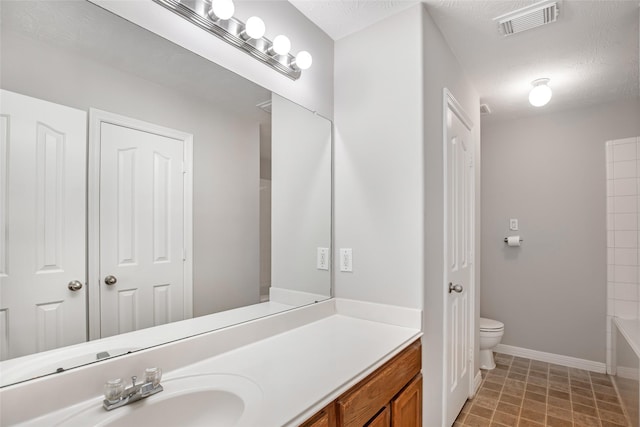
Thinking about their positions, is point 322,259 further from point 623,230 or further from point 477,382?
point 623,230

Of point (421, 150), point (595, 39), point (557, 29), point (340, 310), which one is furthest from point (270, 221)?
point (595, 39)

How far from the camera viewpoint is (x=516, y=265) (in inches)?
129

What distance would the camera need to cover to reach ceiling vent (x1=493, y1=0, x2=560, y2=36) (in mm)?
1633

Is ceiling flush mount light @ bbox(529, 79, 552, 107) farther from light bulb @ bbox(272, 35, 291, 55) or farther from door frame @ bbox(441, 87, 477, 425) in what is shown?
light bulb @ bbox(272, 35, 291, 55)

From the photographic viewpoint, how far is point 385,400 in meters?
1.24

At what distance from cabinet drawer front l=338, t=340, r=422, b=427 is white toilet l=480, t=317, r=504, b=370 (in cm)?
169

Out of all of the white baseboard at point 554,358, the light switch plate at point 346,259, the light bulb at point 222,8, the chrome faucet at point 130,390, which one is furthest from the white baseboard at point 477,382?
the light bulb at point 222,8

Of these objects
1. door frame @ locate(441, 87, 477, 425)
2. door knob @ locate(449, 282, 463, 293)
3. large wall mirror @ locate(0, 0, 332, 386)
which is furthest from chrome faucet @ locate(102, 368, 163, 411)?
door knob @ locate(449, 282, 463, 293)

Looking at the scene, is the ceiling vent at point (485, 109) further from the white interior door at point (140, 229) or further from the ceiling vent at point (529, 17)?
the white interior door at point (140, 229)

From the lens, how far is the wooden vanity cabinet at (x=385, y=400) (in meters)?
0.99

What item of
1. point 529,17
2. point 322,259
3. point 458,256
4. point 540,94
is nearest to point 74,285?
point 322,259

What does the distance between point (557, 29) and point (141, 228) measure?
90.8 inches

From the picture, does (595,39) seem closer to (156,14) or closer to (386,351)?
(386,351)

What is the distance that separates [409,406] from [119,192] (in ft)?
4.59
